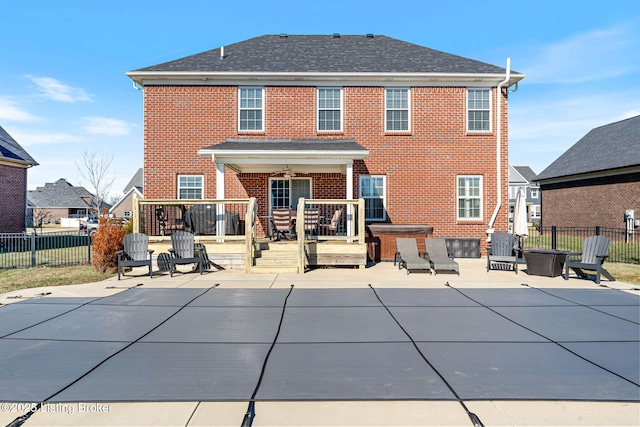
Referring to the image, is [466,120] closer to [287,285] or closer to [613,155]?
[287,285]

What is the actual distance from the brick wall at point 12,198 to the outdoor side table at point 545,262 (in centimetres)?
2374

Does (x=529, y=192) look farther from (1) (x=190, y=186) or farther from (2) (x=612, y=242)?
(1) (x=190, y=186)

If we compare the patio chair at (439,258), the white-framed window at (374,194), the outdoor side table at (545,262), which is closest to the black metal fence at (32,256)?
the white-framed window at (374,194)

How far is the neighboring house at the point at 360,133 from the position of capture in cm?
1525

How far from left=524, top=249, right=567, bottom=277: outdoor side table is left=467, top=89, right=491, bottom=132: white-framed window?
6287 mm

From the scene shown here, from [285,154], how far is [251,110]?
389 centimetres

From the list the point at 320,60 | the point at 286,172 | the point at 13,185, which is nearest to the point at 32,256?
the point at 286,172

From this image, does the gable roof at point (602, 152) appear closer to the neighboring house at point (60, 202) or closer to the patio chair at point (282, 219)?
the patio chair at point (282, 219)

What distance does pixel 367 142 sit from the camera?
50.5 ft

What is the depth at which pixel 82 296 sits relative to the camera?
8.23 meters

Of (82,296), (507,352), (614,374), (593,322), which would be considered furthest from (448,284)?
(82,296)

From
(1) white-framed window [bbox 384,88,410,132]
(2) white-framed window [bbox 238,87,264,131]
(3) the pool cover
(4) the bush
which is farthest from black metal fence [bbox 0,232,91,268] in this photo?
(1) white-framed window [bbox 384,88,410,132]

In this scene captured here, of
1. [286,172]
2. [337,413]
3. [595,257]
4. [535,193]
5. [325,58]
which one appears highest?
[325,58]

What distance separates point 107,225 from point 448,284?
31.1 ft
